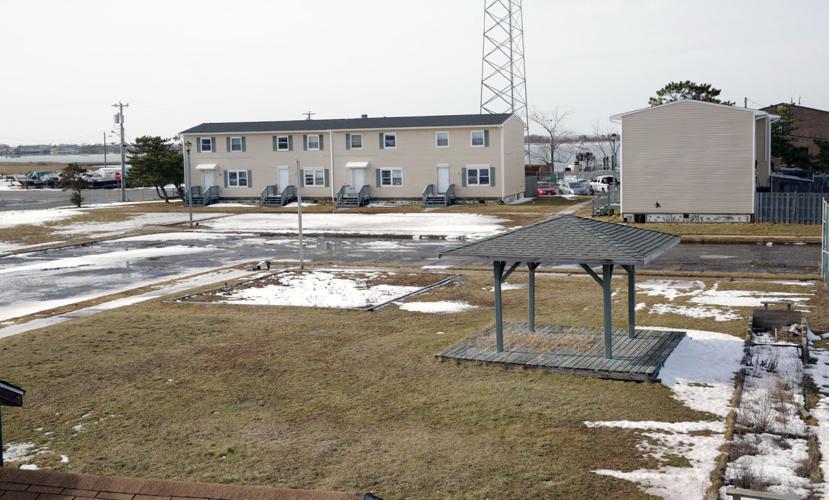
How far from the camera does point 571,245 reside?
643 inches

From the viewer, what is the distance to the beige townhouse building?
61.0 metres

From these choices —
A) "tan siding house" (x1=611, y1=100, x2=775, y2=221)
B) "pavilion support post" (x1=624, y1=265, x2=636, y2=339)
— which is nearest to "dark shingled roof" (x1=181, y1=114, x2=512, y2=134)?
"tan siding house" (x1=611, y1=100, x2=775, y2=221)

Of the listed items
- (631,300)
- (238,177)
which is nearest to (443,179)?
(238,177)

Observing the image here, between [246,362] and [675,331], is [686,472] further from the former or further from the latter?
[246,362]

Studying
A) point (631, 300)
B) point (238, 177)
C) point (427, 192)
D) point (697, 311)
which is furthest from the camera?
point (238, 177)

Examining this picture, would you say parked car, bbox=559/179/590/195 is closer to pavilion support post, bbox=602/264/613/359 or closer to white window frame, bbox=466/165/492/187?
white window frame, bbox=466/165/492/187

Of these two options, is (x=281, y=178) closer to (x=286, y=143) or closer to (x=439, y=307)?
(x=286, y=143)

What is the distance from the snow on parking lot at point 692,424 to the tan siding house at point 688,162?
87.7ft

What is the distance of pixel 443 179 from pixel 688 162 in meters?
22.0

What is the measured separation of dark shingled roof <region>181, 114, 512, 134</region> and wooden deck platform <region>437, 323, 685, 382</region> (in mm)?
43075

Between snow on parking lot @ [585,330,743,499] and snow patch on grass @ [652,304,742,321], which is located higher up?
snow patch on grass @ [652,304,742,321]

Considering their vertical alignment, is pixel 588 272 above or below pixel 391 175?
below

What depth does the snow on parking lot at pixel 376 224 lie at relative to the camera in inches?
1700

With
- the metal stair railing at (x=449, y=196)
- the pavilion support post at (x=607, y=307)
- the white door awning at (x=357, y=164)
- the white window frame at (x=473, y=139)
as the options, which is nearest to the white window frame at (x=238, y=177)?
the white door awning at (x=357, y=164)
